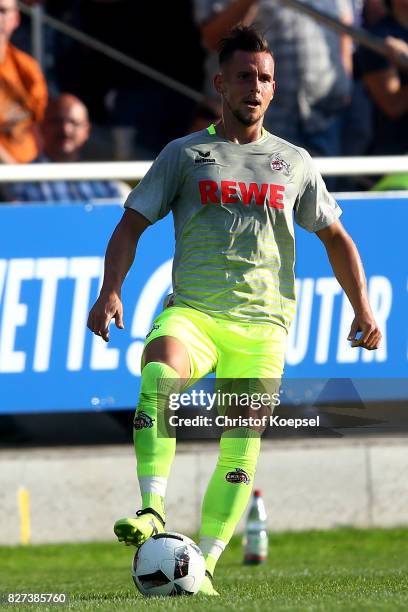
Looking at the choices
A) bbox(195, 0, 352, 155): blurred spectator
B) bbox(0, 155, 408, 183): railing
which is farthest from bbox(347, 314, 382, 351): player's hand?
bbox(195, 0, 352, 155): blurred spectator

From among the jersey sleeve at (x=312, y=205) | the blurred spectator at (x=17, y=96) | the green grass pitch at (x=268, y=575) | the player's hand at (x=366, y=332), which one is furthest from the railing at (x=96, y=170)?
the player's hand at (x=366, y=332)

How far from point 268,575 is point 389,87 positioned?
18.3ft

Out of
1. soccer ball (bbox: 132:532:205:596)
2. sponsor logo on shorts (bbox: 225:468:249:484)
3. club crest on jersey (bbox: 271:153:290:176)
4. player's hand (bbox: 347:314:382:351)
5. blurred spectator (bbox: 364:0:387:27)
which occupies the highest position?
blurred spectator (bbox: 364:0:387:27)

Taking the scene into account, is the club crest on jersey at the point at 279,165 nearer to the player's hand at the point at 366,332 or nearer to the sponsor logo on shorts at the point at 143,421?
the player's hand at the point at 366,332

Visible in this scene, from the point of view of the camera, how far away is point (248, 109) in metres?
5.72

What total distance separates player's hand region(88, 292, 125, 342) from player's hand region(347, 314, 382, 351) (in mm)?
1065

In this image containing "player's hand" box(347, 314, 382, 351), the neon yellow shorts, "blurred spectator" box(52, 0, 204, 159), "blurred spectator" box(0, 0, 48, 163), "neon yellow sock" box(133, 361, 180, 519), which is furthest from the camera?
"blurred spectator" box(52, 0, 204, 159)

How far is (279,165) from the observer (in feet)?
19.1

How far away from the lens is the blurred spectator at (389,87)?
37.3 ft

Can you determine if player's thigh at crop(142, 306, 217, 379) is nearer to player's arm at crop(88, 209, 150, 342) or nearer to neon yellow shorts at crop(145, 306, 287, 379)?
neon yellow shorts at crop(145, 306, 287, 379)

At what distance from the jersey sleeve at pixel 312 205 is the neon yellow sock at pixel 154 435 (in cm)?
106

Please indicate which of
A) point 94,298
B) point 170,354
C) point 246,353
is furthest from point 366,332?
point 94,298

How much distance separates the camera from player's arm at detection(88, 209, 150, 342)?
5.46 meters

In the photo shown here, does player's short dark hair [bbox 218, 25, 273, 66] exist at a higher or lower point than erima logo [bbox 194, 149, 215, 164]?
higher
